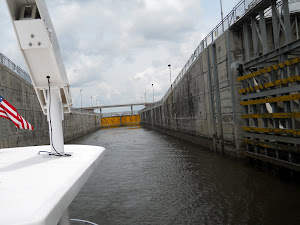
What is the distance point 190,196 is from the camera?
902 centimetres

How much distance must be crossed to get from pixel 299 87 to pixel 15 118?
8.75 meters

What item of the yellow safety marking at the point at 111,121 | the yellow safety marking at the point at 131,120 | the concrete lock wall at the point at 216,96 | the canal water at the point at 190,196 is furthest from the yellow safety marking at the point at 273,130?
the yellow safety marking at the point at 131,120

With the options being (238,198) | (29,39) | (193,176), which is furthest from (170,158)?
(29,39)

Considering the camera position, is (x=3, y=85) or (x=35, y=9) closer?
(x=35, y=9)

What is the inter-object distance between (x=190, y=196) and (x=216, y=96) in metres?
9.00

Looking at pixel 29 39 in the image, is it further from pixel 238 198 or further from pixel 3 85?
pixel 3 85

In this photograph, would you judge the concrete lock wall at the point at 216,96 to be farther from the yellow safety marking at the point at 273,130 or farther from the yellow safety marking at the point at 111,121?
Answer: the yellow safety marking at the point at 111,121

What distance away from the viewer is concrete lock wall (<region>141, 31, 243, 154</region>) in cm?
1404

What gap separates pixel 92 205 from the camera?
8602 millimetres

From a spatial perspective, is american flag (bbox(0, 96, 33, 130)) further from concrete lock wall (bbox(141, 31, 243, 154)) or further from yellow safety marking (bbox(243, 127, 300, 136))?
concrete lock wall (bbox(141, 31, 243, 154))

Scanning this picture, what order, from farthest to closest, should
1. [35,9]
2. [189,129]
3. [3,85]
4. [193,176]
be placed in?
1. [189,129]
2. [3,85]
3. [193,176]
4. [35,9]

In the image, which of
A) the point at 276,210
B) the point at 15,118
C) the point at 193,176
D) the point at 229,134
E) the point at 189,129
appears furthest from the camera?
the point at 189,129

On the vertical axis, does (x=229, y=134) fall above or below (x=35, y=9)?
below

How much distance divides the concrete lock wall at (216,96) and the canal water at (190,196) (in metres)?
2.55
